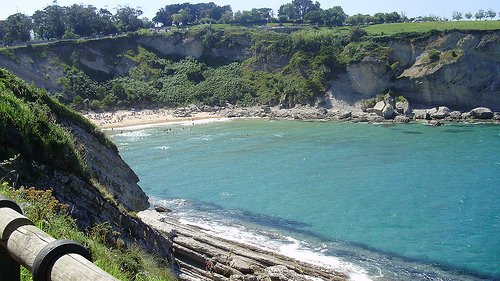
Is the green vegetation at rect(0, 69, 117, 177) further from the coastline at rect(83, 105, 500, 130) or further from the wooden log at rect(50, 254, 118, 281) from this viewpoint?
the coastline at rect(83, 105, 500, 130)

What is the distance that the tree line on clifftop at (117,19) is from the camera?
74.8 metres

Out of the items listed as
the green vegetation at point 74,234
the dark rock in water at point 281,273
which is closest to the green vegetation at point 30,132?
the green vegetation at point 74,234

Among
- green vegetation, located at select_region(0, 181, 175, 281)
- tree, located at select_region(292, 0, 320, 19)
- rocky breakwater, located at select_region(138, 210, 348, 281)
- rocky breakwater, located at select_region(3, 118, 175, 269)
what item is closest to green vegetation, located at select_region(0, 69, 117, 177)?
rocky breakwater, located at select_region(3, 118, 175, 269)

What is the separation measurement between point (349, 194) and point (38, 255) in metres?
21.2

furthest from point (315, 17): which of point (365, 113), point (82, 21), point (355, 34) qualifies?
point (82, 21)

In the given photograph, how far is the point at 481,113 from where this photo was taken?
165ft

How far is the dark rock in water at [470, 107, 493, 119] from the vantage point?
49875 millimetres

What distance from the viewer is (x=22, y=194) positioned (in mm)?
5703

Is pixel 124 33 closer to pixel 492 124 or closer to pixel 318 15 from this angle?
pixel 318 15

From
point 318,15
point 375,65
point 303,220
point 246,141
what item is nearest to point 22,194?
point 303,220

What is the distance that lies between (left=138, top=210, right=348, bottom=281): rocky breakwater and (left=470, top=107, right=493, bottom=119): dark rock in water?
163 ft

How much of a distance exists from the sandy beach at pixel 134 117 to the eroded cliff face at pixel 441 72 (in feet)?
98.8

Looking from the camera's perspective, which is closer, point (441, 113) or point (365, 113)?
point (441, 113)

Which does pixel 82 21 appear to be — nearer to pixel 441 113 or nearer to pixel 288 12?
pixel 288 12
